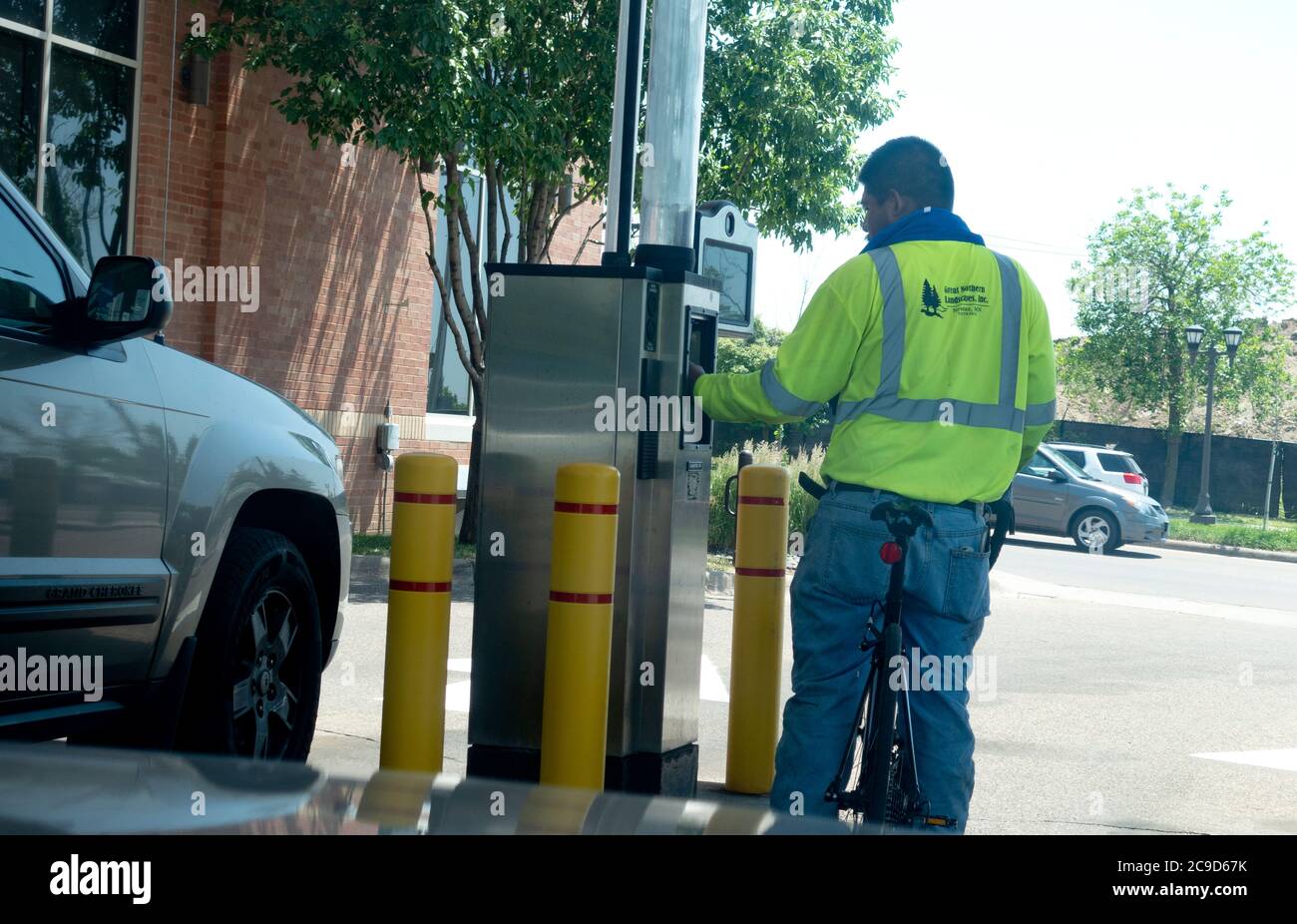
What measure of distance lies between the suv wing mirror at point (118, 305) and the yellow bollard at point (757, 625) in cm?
256

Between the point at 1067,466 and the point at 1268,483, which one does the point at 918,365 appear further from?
the point at 1268,483

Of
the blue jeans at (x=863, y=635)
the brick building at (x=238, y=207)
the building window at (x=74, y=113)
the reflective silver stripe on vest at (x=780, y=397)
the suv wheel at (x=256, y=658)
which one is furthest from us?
the brick building at (x=238, y=207)

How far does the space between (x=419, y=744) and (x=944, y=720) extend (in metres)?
1.82

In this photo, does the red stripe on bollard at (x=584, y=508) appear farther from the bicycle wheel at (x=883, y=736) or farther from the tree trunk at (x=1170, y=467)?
the tree trunk at (x=1170, y=467)

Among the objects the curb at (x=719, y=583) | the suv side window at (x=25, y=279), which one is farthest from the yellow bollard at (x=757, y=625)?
the curb at (x=719, y=583)

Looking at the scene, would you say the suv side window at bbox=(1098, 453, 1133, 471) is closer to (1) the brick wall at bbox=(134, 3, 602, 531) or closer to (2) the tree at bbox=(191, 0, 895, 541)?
(2) the tree at bbox=(191, 0, 895, 541)

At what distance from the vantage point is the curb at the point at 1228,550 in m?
27.8

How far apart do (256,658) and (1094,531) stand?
20.8 m

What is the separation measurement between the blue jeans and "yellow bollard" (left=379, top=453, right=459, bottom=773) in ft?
4.26

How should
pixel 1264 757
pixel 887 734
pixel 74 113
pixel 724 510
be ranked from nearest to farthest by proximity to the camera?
pixel 887 734
pixel 1264 757
pixel 74 113
pixel 724 510

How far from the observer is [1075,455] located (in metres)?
26.1

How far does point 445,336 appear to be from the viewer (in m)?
17.6

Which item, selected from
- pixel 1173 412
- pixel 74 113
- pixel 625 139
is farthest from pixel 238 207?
pixel 1173 412

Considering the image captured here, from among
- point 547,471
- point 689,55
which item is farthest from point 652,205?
point 547,471
